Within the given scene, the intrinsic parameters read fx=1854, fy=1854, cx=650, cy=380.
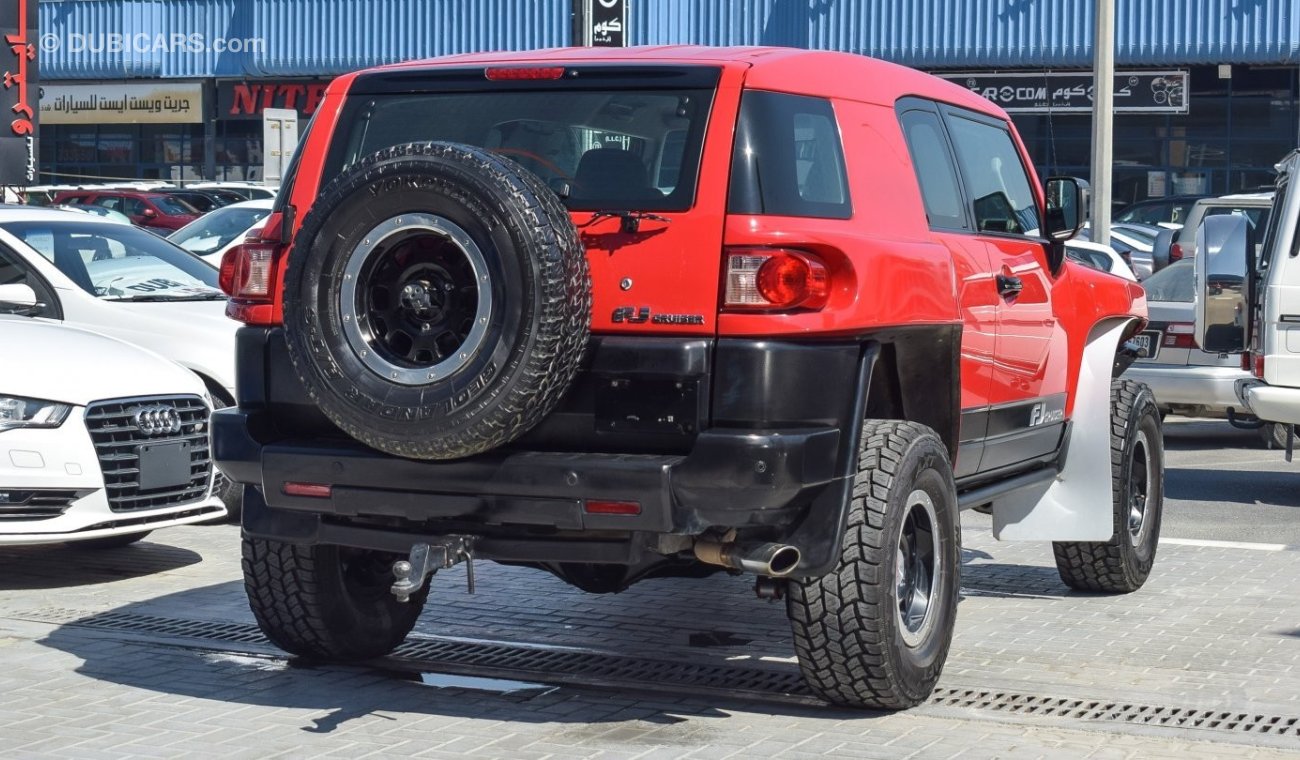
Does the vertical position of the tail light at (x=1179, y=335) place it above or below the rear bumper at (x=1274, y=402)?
above

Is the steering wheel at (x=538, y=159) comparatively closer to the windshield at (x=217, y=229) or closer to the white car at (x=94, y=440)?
the white car at (x=94, y=440)

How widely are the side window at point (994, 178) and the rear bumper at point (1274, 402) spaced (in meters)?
3.84

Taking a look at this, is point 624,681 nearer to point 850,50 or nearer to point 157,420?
point 157,420

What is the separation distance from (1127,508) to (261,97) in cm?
3407

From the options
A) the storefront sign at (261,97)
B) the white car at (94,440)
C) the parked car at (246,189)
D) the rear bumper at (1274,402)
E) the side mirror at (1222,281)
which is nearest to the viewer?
the white car at (94,440)

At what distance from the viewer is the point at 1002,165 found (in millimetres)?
7047

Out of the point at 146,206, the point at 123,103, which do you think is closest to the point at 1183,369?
the point at 146,206

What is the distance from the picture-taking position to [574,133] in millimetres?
5391

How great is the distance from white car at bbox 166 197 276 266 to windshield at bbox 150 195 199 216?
9729 mm

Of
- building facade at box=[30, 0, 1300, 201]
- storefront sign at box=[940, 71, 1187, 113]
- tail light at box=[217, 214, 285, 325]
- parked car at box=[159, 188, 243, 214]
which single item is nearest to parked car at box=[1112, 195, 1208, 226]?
building facade at box=[30, 0, 1300, 201]

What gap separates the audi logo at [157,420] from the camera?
309 inches

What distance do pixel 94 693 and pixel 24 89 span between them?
2102 cm

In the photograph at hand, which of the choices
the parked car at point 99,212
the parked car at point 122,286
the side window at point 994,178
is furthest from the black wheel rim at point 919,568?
the parked car at point 99,212

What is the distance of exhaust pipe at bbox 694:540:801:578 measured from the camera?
5094 millimetres
